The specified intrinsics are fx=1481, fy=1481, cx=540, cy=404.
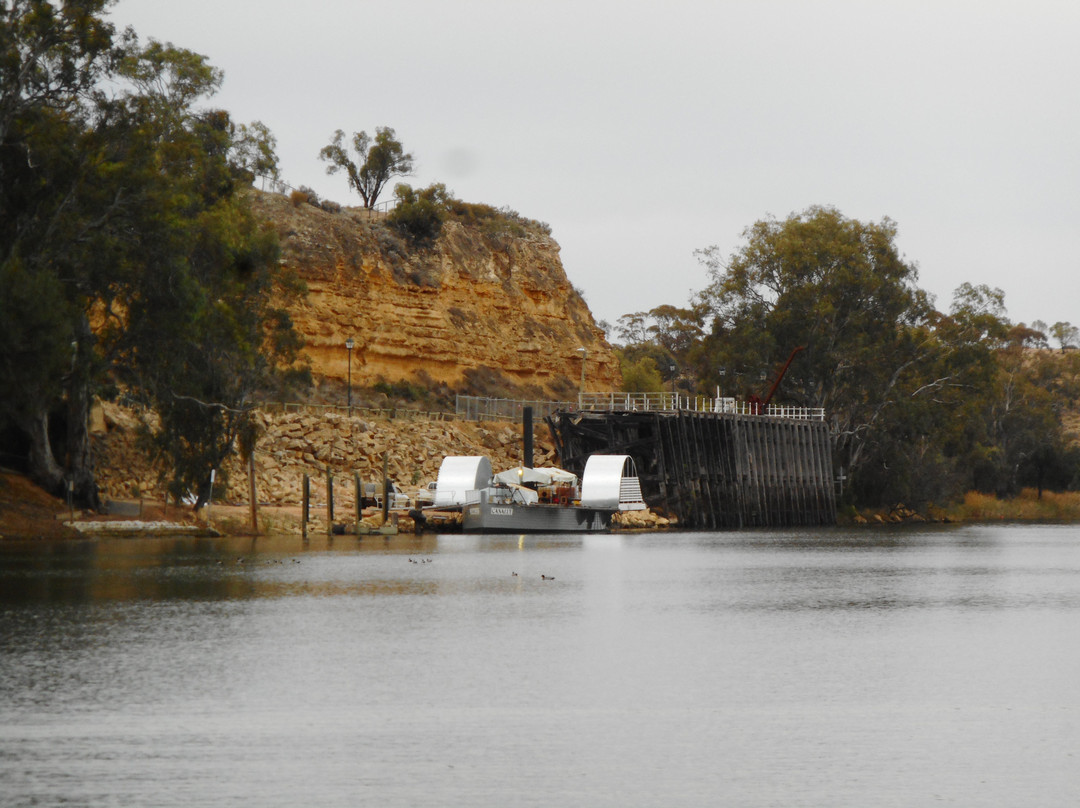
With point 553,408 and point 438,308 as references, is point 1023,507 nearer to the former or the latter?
point 553,408

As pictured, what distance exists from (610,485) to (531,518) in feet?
18.4

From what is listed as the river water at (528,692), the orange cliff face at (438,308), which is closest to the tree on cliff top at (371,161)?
the orange cliff face at (438,308)

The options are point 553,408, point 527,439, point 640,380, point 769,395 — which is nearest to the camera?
point 527,439

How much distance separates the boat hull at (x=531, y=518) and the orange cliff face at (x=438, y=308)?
1071 inches

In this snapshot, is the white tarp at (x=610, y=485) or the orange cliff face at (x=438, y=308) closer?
the white tarp at (x=610, y=485)

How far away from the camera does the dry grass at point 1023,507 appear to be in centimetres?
11756

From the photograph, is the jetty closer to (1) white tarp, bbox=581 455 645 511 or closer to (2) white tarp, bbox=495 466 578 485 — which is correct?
(1) white tarp, bbox=581 455 645 511

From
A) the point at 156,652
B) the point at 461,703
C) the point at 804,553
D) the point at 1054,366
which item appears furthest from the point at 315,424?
the point at 1054,366

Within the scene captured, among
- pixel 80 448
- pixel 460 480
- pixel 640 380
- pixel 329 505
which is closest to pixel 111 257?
pixel 80 448

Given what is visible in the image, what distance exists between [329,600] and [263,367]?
99.6 ft

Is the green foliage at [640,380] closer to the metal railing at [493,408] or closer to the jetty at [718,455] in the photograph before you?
the metal railing at [493,408]

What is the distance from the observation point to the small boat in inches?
2704

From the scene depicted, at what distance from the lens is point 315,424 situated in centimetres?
7931

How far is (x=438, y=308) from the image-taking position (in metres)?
103
